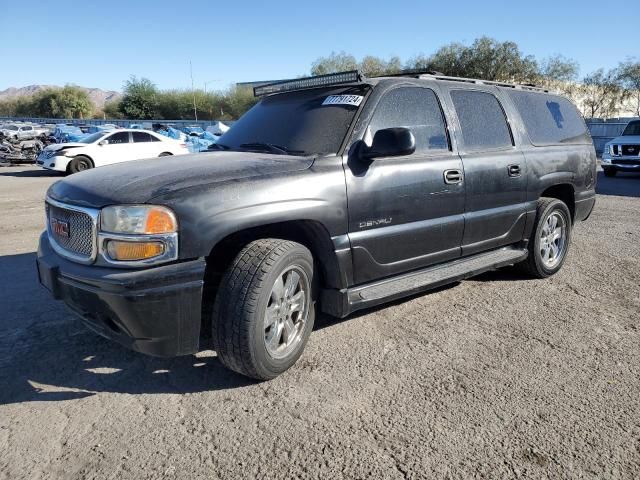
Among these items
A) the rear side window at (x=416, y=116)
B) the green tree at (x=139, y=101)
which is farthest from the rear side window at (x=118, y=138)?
the green tree at (x=139, y=101)

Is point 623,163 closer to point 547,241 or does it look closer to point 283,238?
point 547,241

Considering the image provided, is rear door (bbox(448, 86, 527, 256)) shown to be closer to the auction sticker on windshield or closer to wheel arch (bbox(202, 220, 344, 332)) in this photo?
the auction sticker on windshield

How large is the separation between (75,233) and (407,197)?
85.2 inches

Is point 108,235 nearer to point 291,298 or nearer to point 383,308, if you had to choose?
point 291,298

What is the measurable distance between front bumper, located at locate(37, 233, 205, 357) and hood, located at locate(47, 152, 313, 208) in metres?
0.39

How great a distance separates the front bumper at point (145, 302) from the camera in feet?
8.28

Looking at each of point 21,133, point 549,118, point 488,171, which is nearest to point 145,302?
point 488,171

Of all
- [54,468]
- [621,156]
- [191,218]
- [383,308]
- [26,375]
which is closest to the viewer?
[54,468]

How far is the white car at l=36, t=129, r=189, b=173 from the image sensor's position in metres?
15.7

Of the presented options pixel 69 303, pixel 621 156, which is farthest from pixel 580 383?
pixel 621 156

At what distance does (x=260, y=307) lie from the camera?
2.79m

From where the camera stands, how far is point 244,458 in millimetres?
2336

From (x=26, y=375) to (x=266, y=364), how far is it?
1510mm

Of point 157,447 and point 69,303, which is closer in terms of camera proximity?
point 157,447
